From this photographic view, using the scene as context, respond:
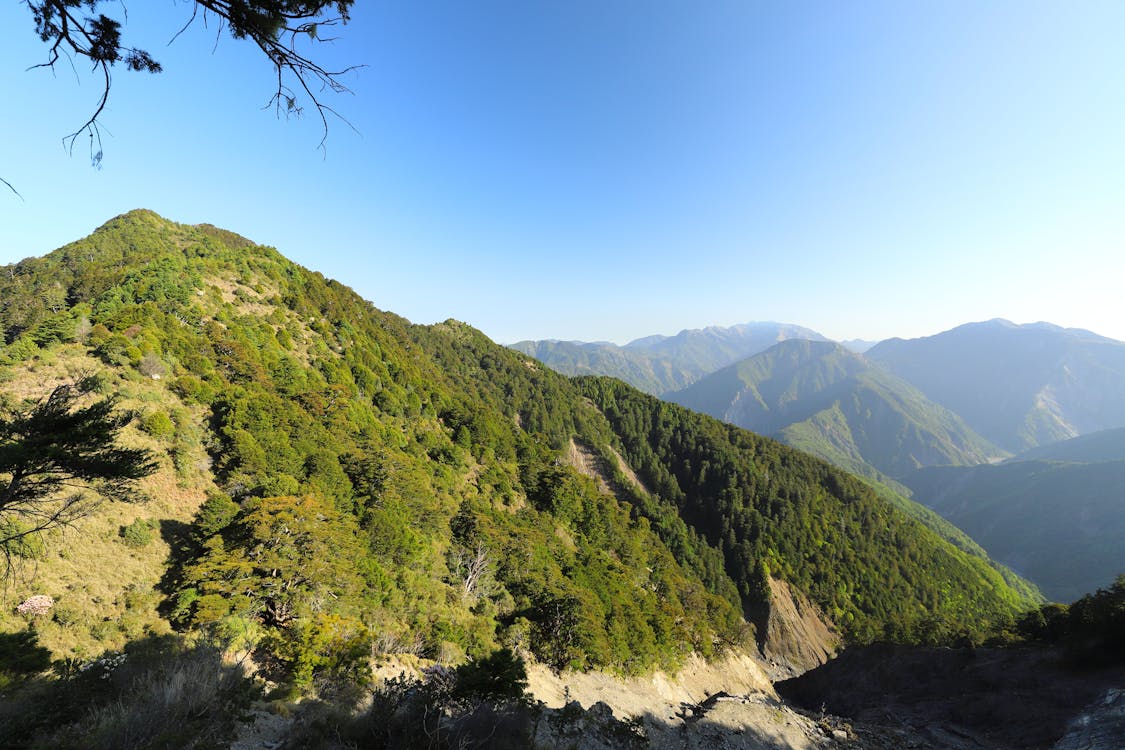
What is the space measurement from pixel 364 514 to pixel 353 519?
2027mm

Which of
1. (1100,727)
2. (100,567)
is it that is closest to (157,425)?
(100,567)

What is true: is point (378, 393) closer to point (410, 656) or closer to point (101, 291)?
point (101, 291)

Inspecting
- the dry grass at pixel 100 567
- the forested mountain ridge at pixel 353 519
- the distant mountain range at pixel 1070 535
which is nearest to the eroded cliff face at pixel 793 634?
the forested mountain ridge at pixel 353 519

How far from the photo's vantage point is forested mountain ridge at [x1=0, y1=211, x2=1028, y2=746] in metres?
18.3

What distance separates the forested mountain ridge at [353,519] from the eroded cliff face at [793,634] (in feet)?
8.68

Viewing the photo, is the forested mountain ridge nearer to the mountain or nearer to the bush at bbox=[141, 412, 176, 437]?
the bush at bbox=[141, 412, 176, 437]

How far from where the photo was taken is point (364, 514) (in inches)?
1182

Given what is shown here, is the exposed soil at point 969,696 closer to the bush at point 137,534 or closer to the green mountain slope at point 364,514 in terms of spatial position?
the green mountain slope at point 364,514

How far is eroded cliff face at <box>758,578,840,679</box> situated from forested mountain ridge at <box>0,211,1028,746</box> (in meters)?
2.65

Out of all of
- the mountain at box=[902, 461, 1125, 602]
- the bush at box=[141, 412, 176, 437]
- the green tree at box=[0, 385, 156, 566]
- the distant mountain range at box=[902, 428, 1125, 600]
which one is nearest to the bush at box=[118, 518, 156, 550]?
the bush at box=[141, 412, 176, 437]

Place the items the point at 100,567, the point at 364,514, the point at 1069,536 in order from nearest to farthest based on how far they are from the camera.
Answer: the point at 100,567 < the point at 364,514 < the point at 1069,536

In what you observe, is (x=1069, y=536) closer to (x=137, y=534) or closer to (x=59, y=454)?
(x=59, y=454)

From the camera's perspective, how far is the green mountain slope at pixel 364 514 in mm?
19094

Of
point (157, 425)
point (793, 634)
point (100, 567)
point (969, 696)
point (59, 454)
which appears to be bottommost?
point (793, 634)
